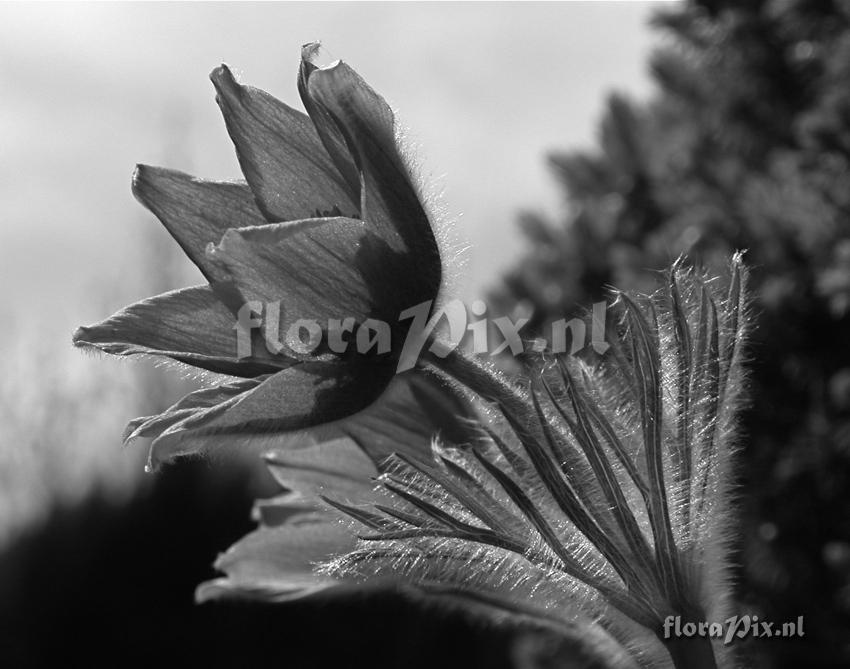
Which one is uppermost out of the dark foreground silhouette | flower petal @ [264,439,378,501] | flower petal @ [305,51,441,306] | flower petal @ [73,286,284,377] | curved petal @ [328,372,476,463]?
flower petal @ [305,51,441,306]

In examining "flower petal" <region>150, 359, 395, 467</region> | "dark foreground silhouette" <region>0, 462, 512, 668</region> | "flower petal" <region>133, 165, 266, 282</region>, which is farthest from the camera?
"dark foreground silhouette" <region>0, 462, 512, 668</region>

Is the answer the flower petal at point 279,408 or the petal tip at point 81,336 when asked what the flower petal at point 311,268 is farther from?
the petal tip at point 81,336

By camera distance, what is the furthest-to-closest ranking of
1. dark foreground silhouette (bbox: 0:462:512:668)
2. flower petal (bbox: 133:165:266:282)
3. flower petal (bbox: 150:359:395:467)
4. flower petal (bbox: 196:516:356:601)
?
dark foreground silhouette (bbox: 0:462:512:668) < flower petal (bbox: 196:516:356:601) < flower petal (bbox: 133:165:266:282) < flower petal (bbox: 150:359:395:467)

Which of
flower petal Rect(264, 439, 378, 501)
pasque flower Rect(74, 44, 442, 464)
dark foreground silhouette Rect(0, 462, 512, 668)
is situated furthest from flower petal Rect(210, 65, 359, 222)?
dark foreground silhouette Rect(0, 462, 512, 668)

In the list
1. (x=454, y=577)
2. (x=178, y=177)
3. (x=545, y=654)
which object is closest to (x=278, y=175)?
(x=178, y=177)

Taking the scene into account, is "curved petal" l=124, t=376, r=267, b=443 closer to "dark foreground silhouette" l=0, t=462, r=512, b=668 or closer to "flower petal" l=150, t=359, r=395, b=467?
"flower petal" l=150, t=359, r=395, b=467

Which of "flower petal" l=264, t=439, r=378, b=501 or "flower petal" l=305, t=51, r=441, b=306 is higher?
"flower petal" l=305, t=51, r=441, b=306

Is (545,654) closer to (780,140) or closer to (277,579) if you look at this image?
(780,140)

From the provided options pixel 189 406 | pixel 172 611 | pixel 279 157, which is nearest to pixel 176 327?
pixel 189 406
